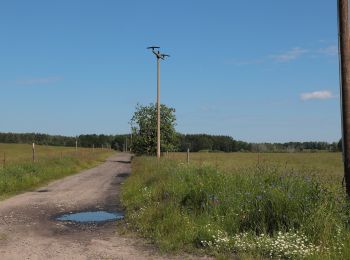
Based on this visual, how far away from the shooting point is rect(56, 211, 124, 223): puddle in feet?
40.8

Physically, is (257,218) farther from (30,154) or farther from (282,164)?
(30,154)

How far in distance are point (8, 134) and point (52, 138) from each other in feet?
61.0

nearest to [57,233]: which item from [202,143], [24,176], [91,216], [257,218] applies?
[91,216]

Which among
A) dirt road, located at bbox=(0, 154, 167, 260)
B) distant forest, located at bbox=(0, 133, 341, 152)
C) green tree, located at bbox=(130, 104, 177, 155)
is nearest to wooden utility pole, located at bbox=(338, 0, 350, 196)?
dirt road, located at bbox=(0, 154, 167, 260)

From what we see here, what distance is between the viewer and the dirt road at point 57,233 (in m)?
8.33

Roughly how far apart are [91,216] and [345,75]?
7.61 metres

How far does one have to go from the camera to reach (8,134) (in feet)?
520

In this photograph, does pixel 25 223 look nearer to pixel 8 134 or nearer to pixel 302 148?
pixel 302 148

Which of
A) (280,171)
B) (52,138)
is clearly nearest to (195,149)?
(52,138)

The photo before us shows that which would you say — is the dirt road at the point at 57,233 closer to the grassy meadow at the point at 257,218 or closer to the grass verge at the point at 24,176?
the grassy meadow at the point at 257,218

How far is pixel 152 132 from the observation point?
51.8m

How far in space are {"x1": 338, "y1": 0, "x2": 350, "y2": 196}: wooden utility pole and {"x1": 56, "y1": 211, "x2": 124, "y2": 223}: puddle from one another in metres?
6.32

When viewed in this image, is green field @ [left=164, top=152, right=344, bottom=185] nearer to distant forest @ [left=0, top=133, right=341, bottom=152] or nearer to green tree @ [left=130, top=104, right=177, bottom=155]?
green tree @ [left=130, top=104, right=177, bottom=155]

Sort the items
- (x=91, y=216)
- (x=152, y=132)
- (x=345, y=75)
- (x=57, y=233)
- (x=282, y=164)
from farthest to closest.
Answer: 1. (x=152, y=132)
2. (x=282, y=164)
3. (x=91, y=216)
4. (x=57, y=233)
5. (x=345, y=75)
